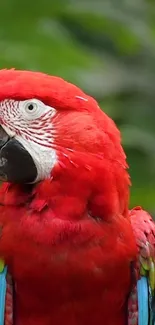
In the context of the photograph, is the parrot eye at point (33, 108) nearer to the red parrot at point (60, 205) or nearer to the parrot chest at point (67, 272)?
the red parrot at point (60, 205)

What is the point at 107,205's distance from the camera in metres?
1.86

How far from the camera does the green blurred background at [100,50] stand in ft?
7.72

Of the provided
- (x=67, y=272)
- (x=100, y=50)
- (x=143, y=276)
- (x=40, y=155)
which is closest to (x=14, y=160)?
(x=40, y=155)

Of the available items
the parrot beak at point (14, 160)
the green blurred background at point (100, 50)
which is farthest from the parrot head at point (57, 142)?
the green blurred background at point (100, 50)

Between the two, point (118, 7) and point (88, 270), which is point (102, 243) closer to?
point (88, 270)

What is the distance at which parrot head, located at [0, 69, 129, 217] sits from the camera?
70.4 inches

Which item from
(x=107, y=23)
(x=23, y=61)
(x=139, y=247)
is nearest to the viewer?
(x=139, y=247)

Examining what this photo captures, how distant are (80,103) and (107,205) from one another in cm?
21

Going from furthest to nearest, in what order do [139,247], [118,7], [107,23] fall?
[118,7] → [107,23] → [139,247]

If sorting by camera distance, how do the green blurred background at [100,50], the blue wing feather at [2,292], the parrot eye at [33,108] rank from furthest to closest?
1. the green blurred background at [100,50]
2. the blue wing feather at [2,292]
3. the parrot eye at [33,108]

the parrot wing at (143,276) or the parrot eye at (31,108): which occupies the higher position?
the parrot eye at (31,108)

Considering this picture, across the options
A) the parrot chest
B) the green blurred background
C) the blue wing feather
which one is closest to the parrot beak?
the parrot chest

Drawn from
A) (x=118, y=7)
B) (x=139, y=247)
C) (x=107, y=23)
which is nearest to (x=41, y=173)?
(x=139, y=247)

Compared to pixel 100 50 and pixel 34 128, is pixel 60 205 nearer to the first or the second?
pixel 34 128
